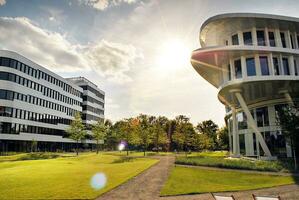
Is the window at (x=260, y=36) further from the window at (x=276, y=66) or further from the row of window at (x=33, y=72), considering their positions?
the row of window at (x=33, y=72)

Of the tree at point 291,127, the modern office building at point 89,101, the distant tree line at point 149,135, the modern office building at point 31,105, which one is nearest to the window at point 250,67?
the tree at point 291,127

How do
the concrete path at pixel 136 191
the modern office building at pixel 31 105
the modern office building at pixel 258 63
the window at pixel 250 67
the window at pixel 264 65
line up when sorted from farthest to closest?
the modern office building at pixel 31 105 → the window at pixel 250 67 → the window at pixel 264 65 → the modern office building at pixel 258 63 → the concrete path at pixel 136 191

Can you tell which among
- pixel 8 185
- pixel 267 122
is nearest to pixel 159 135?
pixel 267 122

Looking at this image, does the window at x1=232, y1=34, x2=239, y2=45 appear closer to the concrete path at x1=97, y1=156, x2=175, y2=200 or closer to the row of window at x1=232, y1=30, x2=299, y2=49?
the row of window at x1=232, y1=30, x2=299, y2=49

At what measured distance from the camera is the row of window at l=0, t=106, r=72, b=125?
181ft

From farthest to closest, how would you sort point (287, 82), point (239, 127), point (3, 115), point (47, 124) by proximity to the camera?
point (47, 124)
point (3, 115)
point (239, 127)
point (287, 82)

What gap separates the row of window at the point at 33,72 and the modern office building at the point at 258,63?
40.1 m

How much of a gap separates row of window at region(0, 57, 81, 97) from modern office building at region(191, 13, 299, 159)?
40143 mm

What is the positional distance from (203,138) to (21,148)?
43788mm

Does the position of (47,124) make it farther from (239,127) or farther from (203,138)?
(239,127)

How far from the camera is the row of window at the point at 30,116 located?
55112 millimetres

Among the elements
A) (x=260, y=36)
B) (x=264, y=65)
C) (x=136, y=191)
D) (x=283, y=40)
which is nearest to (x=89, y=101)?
(x=260, y=36)

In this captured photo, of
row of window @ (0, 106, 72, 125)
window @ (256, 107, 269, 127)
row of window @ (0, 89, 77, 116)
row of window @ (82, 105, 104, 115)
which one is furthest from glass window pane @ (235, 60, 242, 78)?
row of window @ (82, 105, 104, 115)

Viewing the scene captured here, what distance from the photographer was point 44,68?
70562 mm
